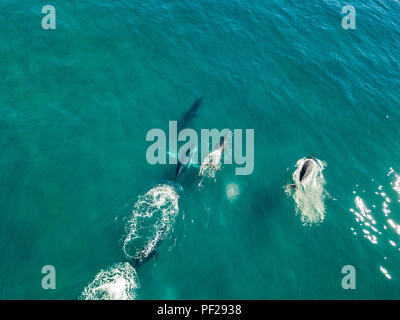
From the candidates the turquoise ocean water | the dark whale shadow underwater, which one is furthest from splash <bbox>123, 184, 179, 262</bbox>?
the turquoise ocean water

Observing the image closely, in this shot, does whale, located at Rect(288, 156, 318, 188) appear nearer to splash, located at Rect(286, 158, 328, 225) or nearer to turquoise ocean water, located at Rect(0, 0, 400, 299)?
splash, located at Rect(286, 158, 328, 225)

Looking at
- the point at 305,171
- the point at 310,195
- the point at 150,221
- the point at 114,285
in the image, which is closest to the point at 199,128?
the point at 305,171

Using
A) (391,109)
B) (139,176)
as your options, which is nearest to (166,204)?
(139,176)

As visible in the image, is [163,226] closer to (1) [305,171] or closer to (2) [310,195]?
(2) [310,195]

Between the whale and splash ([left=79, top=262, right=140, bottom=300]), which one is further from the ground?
the whale

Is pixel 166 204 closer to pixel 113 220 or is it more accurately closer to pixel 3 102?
pixel 113 220
